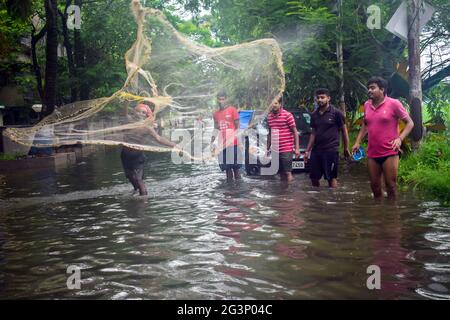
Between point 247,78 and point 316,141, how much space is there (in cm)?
234

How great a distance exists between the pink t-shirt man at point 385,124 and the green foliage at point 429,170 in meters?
1.54

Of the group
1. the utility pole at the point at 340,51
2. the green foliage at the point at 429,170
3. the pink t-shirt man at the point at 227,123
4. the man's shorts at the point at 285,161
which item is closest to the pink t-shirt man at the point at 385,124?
the green foliage at the point at 429,170

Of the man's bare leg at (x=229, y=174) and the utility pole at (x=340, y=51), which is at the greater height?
the utility pole at (x=340, y=51)

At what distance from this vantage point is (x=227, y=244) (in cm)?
576

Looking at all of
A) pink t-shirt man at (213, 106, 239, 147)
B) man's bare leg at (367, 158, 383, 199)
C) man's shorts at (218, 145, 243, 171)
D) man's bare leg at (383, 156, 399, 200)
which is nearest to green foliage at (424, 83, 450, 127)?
man's shorts at (218, 145, 243, 171)

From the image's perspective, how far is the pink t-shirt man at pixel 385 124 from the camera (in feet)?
23.4

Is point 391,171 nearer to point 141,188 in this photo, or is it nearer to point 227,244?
point 227,244

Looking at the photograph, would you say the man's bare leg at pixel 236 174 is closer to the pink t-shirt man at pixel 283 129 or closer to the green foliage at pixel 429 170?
the pink t-shirt man at pixel 283 129

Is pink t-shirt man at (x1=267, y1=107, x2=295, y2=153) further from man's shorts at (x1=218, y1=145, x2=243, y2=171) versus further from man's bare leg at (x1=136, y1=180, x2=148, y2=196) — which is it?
man's bare leg at (x1=136, y1=180, x2=148, y2=196)

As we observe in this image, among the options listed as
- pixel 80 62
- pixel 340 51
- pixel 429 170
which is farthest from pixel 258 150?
pixel 80 62

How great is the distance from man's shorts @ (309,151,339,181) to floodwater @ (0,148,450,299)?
1.37 feet

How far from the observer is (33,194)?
10.6m

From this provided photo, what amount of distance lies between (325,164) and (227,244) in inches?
129
